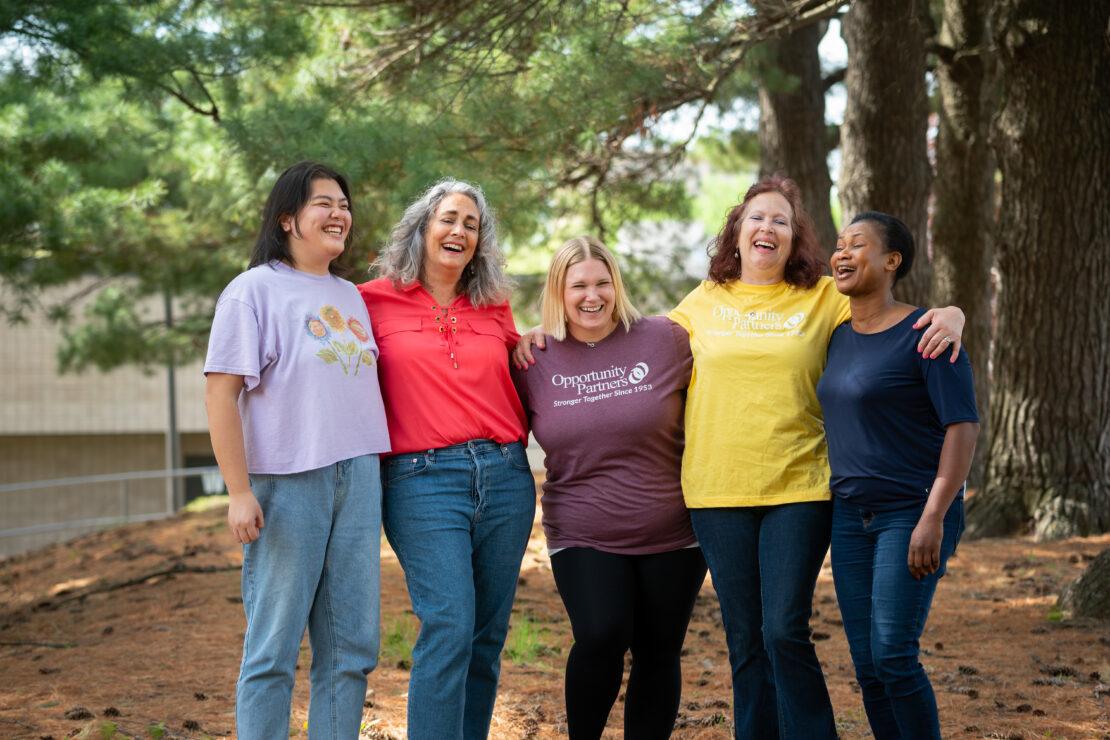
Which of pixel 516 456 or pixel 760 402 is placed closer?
pixel 760 402

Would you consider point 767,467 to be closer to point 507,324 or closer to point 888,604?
point 888,604

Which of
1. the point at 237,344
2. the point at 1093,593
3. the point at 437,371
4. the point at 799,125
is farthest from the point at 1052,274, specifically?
the point at 237,344

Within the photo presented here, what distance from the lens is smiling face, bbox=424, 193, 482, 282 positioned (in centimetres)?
353

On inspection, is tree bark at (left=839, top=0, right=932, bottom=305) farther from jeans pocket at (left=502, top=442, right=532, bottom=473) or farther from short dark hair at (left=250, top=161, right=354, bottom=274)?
short dark hair at (left=250, top=161, right=354, bottom=274)

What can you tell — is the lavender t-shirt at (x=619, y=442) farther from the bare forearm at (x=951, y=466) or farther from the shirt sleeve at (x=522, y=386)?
the bare forearm at (x=951, y=466)

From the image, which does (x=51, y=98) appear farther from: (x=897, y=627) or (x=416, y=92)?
(x=897, y=627)

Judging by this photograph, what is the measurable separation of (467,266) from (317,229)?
21.7 inches

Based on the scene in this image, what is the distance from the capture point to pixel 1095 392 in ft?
24.0

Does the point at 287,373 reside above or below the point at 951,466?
above

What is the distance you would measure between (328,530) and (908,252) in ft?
6.30

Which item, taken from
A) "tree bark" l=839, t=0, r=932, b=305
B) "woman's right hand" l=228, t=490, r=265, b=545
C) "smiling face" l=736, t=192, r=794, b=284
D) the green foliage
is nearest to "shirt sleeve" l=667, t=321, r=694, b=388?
"smiling face" l=736, t=192, r=794, b=284

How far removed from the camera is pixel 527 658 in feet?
17.9

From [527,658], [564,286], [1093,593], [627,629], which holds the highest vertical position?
[564,286]

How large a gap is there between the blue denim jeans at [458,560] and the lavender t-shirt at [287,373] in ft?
0.80
